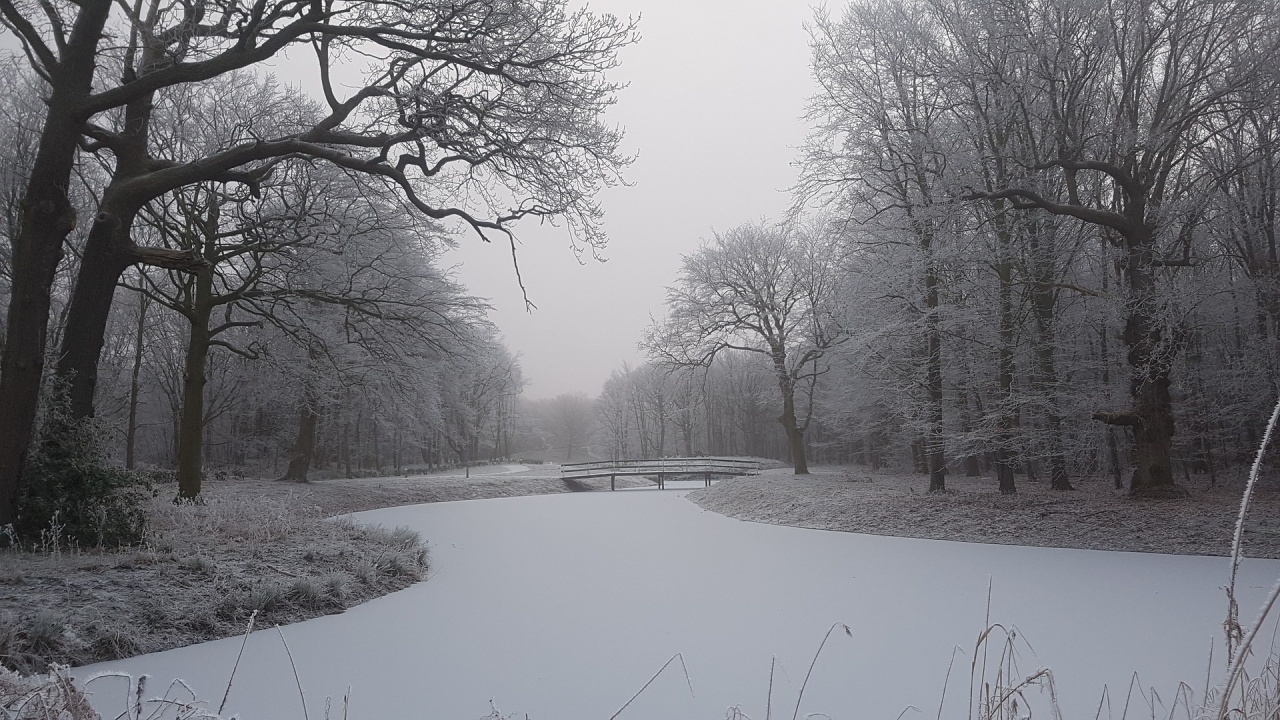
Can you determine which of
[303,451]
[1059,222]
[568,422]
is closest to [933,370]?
[1059,222]

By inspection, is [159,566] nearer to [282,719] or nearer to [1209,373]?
[282,719]

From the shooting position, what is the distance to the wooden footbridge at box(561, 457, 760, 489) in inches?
1019

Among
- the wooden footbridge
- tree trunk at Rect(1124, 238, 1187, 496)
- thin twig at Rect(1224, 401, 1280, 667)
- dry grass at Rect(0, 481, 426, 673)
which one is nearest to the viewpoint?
thin twig at Rect(1224, 401, 1280, 667)

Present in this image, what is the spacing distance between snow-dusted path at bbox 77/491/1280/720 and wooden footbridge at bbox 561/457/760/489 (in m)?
16.7

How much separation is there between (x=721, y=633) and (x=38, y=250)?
7313 mm

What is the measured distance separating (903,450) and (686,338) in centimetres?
1043

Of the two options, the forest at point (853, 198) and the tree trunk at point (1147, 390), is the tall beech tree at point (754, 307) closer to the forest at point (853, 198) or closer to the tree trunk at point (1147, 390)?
the forest at point (853, 198)

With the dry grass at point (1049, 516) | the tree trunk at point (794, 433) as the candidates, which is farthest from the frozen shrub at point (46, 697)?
the tree trunk at point (794, 433)

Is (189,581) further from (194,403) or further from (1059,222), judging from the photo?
(1059,222)

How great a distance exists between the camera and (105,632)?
14.4ft

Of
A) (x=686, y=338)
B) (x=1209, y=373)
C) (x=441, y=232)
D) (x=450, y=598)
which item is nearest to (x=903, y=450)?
(x=686, y=338)

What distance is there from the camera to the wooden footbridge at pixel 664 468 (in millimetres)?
25891

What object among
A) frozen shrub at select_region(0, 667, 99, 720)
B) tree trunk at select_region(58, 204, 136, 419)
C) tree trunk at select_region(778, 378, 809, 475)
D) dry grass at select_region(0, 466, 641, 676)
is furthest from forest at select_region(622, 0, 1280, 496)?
frozen shrub at select_region(0, 667, 99, 720)

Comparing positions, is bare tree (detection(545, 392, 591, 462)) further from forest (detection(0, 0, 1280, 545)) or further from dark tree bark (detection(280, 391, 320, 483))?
forest (detection(0, 0, 1280, 545))
